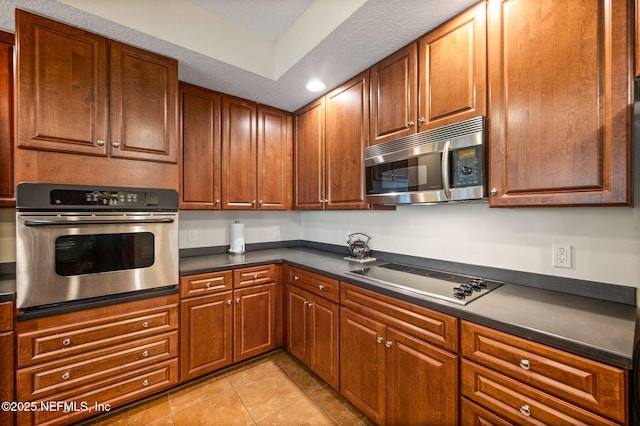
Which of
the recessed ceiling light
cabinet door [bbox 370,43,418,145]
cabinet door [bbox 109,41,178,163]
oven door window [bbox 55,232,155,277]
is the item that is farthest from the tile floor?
the recessed ceiling light

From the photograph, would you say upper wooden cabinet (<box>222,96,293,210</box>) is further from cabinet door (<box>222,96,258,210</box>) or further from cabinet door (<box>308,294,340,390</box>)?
cabinet door (<box>308,294,340,390</box>)

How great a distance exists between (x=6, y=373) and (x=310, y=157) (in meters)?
2.40

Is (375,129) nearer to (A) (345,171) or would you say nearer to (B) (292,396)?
(A) (345,171)

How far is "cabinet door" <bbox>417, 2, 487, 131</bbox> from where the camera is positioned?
4.69 feet

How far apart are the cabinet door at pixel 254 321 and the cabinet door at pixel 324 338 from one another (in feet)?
1.49

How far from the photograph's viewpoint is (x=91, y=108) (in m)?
1.68

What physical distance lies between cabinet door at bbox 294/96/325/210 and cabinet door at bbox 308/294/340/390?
90 cm

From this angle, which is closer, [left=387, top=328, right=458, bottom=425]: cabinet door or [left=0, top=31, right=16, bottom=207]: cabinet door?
[left=387, top=328, right=458, bottom=425]: cabinet door

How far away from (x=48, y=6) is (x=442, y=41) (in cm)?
216

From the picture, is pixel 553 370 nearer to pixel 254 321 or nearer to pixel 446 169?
pixel 446 169

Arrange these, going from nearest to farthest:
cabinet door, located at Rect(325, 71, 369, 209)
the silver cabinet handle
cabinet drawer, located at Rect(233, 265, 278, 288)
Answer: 1. the silver cabinet handle
2. cabinet door, located at Rect(325, 71, 369, 209)
3. cabinet drawer, located at Rect(233, 265, 278, 288)

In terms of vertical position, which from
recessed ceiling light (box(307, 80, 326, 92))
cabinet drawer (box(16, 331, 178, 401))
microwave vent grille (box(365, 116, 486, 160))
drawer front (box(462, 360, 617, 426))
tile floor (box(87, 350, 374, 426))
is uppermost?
recessed ceiling light (box(307, 80, 326, 92))

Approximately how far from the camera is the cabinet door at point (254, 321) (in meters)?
2.26

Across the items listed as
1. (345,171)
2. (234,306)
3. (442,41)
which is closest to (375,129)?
(345,171)
